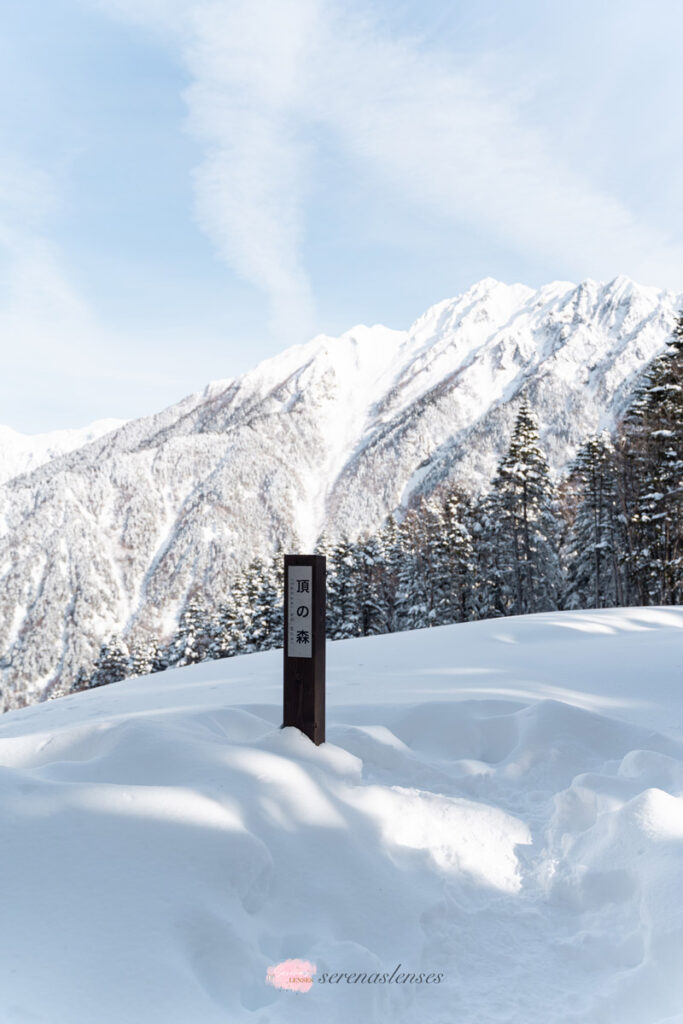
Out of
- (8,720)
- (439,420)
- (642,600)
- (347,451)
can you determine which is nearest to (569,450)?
(439,420)

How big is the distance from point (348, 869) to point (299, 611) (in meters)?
1.58

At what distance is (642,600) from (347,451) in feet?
550

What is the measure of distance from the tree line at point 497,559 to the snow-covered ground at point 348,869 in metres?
18.8

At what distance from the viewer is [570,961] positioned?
2.36m

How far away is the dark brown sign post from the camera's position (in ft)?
12.6

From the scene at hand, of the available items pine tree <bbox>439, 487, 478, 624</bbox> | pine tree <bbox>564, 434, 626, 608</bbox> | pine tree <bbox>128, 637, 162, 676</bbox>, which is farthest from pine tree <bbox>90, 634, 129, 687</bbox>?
pine tree <bbox>564, 434, 626, 608</bbox>

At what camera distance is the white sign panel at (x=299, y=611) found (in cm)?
392

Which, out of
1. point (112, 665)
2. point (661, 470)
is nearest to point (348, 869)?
point (661, 470)

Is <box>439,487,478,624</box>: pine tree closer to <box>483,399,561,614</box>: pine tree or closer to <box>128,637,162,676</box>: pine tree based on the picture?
<box>483,399,561,614</box>: pine tree

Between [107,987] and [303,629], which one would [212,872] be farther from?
[303,629]

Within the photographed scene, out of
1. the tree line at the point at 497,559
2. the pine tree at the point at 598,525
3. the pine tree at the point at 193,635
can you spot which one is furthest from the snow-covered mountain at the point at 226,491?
the pine tree at the point at 598,525

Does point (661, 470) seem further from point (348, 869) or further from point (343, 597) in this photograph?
point (348, 869)

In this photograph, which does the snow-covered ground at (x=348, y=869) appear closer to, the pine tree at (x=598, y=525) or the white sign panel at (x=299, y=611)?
the white sign panel at (x=299, y=611)

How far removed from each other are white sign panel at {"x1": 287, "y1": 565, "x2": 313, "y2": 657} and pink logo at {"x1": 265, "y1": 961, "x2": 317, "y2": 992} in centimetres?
182
